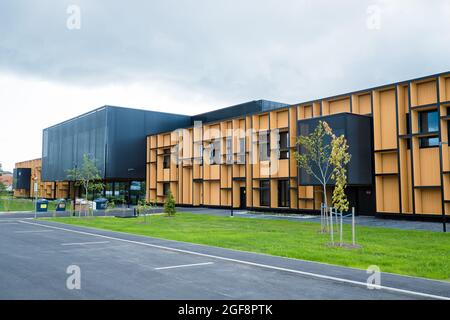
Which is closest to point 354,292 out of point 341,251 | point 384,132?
point 341,251

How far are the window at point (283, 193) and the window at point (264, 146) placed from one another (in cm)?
287

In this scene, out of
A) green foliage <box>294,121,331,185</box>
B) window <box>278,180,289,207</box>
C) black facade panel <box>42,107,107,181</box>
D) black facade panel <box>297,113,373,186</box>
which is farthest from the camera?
black facade panel <box>42,107,107,181</box>

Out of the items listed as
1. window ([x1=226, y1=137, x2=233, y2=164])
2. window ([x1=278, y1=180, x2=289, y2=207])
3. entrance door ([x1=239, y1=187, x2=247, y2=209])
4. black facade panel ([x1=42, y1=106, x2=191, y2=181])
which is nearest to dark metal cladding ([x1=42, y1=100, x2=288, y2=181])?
black facade panel ([x1=42, y1=106, x2=191, y2=181])

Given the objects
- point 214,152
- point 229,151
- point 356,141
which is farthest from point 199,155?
point 356,141

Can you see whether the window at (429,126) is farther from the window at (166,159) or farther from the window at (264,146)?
the window at (166,159)

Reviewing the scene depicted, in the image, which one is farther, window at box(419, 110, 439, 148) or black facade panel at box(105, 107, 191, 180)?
black facade panel at box(105, 107, 191, 180)

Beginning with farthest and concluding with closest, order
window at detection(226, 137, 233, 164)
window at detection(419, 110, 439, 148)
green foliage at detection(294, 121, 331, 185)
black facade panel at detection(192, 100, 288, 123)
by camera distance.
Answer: black facade panel at detection(192, 100, 288, 123)
window at detection(226, 137, 233, 164)
window at detection(419, 110, 439, 148)
green foliage at detection(294, 121, 331, 185)

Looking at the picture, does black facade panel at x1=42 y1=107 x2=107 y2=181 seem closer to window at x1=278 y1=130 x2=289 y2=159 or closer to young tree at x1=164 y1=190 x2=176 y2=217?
young tree at x1=164 y1=190 x2=176 y2=217

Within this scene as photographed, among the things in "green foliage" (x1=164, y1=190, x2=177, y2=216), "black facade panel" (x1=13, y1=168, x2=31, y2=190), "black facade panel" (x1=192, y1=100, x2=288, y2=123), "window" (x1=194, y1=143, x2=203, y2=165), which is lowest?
"green foliage" (x1=164, y1=190, x2=177, y2=216)

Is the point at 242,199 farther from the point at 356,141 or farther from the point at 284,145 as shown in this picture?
the point at 356,141

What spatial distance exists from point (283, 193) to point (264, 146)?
4.97 m

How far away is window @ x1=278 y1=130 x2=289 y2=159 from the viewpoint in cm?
3426

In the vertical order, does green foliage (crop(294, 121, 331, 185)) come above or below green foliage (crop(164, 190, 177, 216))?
above

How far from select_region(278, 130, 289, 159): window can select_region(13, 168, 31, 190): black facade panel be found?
7172cm
